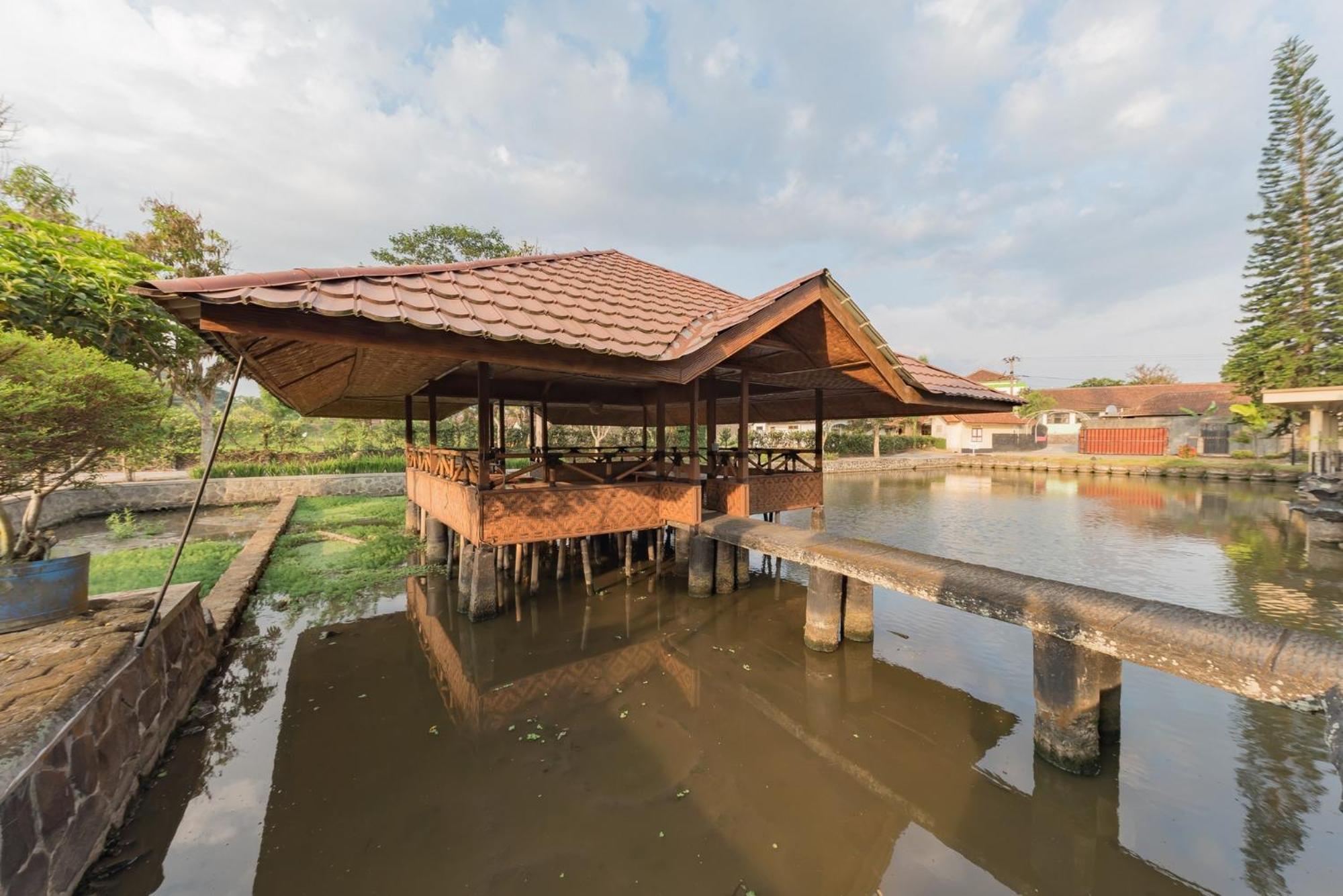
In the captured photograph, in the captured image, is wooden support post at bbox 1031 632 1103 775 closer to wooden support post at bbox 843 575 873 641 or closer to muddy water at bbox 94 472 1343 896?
muddy water at bbox 94 472 1343 896

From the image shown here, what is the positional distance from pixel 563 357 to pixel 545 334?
302 millimetres

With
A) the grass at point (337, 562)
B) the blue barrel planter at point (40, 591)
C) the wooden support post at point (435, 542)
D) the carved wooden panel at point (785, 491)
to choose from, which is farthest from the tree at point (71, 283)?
the carved wooden panel at point (785, 491)

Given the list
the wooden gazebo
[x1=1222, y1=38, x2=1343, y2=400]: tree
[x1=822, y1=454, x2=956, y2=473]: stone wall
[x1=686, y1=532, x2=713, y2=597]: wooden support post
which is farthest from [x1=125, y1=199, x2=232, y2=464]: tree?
[x1=1222, y1=38, x2=1343, y2=400]: tree

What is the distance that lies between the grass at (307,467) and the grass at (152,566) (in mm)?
9119

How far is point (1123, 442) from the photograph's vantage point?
3284 centimetres

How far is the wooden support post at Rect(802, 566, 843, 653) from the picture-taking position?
5461 millimetres

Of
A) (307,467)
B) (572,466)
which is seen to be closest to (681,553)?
(572,466)

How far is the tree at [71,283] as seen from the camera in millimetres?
4012

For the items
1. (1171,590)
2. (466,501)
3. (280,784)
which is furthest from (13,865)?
(1171,590)

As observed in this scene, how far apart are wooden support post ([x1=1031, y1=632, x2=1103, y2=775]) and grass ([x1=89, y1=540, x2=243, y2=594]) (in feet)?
29.1

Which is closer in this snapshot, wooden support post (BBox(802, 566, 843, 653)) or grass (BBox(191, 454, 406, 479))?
wooden support post (BBox(802, 566, 843, 653))

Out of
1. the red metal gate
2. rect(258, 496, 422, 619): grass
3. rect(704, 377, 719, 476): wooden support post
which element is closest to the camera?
rect(258, 496, 422, 619): grass

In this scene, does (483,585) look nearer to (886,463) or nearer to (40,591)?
(40,591)

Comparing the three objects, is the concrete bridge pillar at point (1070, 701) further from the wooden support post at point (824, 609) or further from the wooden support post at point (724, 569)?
the wooden support post at point (724, 569)
